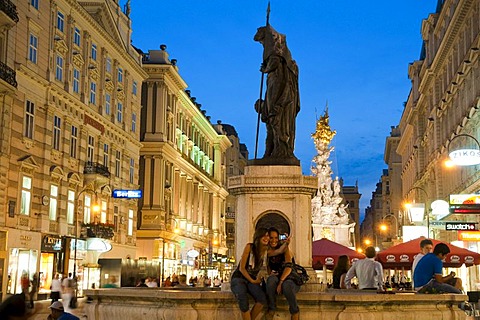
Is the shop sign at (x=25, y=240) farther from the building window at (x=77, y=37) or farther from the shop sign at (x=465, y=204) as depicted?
the shop sign at (x=465, y=204)

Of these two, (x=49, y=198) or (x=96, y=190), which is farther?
(x=96, y=190)

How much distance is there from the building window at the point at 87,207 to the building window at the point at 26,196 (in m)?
8.01

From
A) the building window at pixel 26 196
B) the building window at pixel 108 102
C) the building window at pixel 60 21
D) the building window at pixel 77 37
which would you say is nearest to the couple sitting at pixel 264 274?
the building window at pixel 26 196

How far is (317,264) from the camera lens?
2325 centimetres

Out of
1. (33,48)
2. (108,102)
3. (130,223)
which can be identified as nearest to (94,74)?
(108,102)

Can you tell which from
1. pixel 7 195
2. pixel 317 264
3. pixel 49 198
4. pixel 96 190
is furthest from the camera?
pixel 96 190

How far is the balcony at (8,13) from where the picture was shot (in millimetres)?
32188

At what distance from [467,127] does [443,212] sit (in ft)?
21.2

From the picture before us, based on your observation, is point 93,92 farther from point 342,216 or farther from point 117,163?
point 342,216

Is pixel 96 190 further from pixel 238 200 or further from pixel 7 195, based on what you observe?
pixel 238 200

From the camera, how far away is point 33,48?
121 ft

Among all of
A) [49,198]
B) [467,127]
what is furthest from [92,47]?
[467,127]

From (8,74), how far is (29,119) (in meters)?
3.91

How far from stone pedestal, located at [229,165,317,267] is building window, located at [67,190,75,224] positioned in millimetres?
28465
